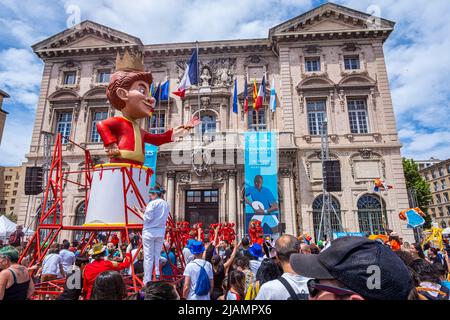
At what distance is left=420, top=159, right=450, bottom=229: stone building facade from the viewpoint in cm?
5034

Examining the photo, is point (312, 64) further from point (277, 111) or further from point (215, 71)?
point (215, 71)

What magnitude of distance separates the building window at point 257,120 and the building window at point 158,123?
620 centimetres

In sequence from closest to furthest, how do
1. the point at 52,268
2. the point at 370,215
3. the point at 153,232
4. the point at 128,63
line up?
the point at 153,232
the point at 52,268
the point at 128,63
the point at 370,215

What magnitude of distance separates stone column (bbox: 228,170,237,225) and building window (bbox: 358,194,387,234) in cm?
765

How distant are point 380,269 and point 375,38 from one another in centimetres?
2212

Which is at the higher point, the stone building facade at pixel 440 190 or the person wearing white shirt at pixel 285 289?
the stone building facade at pixel 440 190

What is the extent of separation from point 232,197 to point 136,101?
11.6 meters

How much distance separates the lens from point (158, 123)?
63.5ft

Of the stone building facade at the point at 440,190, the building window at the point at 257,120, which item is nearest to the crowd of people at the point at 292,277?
the building window at the point at 257,120

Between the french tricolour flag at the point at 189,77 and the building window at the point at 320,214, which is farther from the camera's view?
the building window at the point at 320,214

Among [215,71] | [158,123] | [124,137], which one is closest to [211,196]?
[158,123]

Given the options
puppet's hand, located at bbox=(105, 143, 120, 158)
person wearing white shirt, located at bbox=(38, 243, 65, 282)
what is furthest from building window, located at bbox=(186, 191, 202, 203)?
puppet's hand, located at bbox=(105, 143, 120, 158)

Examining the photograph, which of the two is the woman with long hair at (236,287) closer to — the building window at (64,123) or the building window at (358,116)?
the building window at (358,116)

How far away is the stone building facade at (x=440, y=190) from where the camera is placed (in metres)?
50.3
